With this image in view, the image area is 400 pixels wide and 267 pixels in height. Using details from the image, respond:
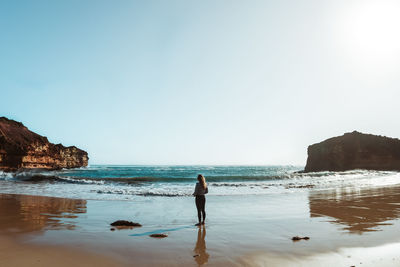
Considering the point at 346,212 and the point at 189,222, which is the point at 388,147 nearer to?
the point at 346,212

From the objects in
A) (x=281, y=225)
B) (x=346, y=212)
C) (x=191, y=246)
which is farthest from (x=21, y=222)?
(x=346, y=212)

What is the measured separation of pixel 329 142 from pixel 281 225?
80554 millimetres

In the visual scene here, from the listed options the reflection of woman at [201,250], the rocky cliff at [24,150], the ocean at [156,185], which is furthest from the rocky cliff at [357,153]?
the rocky cliff at [24,150]

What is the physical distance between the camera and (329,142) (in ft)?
261

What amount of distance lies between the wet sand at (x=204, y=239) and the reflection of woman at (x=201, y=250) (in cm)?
2

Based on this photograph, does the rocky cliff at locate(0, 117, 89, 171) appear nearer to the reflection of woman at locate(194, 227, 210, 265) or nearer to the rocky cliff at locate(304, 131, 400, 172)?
the reflection of woman at locate(194, 227, 210, 265)

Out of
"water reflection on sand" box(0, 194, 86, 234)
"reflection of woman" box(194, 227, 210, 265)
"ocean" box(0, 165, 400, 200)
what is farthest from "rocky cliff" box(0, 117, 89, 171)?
"reflection of woman" box(194, 227, 210, 265)

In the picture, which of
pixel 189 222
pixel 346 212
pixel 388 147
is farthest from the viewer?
pixel 388 147

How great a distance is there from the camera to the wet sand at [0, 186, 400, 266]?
502 cm

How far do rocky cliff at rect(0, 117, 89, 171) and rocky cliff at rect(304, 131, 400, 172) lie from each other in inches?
3155

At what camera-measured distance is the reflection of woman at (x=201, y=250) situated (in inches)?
197

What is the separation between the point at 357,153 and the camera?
74.9m

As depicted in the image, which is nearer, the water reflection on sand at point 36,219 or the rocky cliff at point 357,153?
the water reflection on sand at point 36,219

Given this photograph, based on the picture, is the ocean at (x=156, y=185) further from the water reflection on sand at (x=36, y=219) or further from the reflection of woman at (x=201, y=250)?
the reflection of woman at (x=201, y=250)
